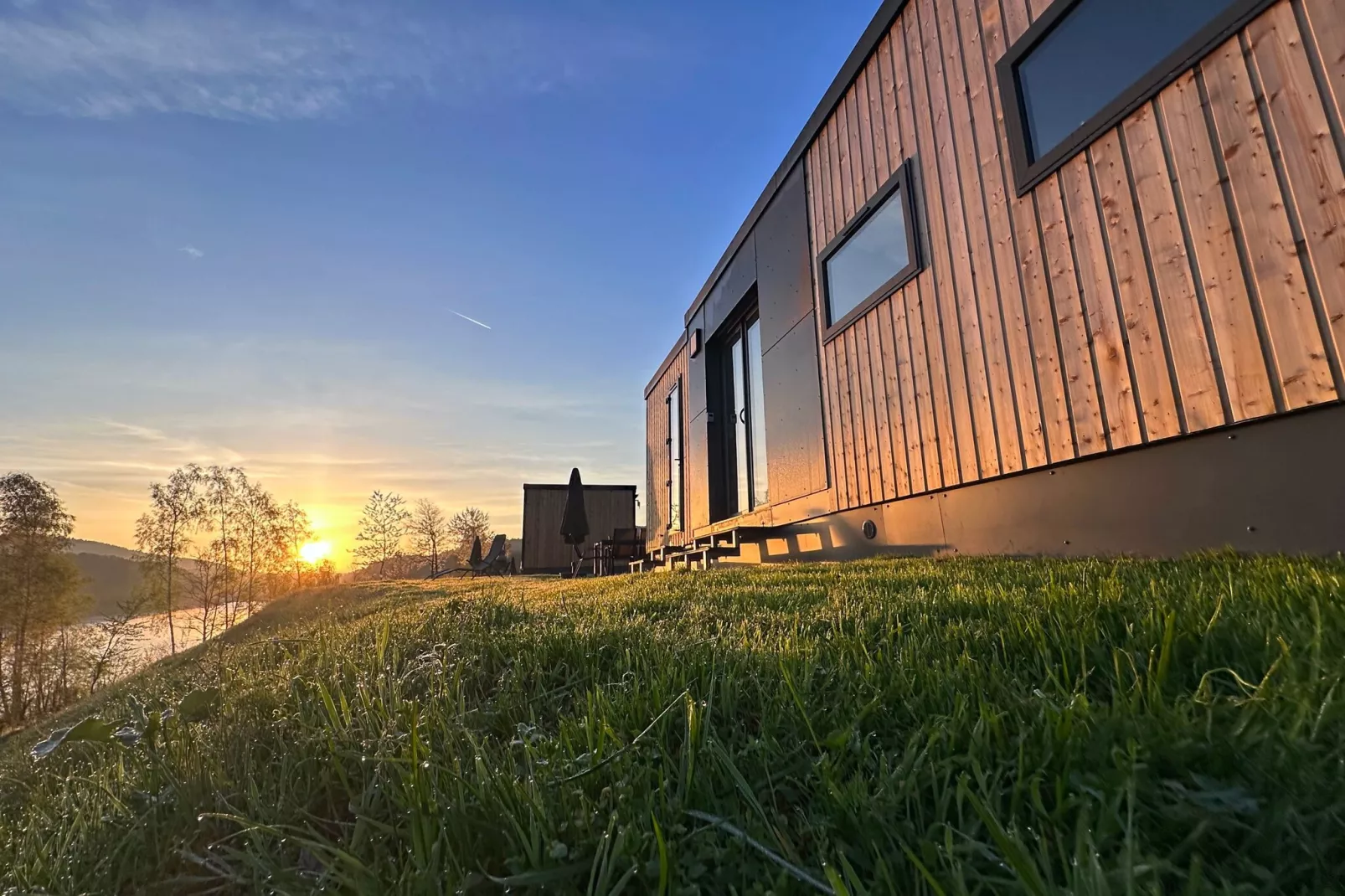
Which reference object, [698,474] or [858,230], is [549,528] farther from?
[858,230]

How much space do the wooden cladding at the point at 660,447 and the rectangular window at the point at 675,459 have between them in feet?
0.40

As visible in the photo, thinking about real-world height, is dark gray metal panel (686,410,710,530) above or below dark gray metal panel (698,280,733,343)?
below

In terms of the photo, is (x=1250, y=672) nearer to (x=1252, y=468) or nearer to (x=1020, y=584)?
(x=1020, y=584)

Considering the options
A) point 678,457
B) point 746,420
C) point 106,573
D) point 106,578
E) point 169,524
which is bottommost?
point 106,578

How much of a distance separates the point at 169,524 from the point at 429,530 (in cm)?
886

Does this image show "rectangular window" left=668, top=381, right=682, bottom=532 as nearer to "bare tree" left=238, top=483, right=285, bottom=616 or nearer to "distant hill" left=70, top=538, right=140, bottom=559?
"bare tree" left=238, top=483, right=285, bottom=616

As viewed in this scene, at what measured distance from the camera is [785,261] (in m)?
6.30

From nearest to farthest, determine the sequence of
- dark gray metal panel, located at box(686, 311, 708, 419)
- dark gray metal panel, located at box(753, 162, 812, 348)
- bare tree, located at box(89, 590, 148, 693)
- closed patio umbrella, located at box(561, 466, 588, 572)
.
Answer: dark gray metal panel, located at box(753, 162, 812, 348) < dark gray metal panel, located at box(686, 311, 708, 419) < bare tree, located at box(89, 590, 148, 693) < closed patio umbrella, located at box(561, 466, 588, 572)

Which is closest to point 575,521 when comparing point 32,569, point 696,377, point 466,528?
point 696,377

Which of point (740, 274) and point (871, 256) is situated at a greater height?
point (740, 274)

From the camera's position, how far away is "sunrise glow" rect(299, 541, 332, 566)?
18109mm

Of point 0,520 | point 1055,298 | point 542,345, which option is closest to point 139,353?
point 0,520

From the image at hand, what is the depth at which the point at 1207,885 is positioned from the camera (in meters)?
0.49

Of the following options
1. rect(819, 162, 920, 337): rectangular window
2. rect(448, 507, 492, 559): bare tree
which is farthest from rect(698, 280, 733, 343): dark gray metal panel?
rect(448, 507, 492, 559): bare tree
